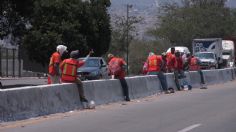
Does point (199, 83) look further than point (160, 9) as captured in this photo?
No

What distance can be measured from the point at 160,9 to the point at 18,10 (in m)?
61.8

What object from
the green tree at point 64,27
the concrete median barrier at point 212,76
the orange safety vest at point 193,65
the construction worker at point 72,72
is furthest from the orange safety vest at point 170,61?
the green tree at point 64,27

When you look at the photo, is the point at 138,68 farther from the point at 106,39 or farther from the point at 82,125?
the point at 82,125

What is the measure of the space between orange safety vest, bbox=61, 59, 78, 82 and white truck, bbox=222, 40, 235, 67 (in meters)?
45.1

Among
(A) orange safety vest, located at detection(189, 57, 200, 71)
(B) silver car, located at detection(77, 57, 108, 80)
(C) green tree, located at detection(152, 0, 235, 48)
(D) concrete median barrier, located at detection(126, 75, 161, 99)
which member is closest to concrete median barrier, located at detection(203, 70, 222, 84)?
(A) orange safety vest, located at detection(189, 57, 200, 71)

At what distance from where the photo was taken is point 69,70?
18094mm

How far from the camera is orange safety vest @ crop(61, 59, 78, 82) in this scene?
711 inches

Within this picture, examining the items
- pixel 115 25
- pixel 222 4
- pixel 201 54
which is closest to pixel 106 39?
pixel 201 54

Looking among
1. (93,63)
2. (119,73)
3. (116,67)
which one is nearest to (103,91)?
(119,73)

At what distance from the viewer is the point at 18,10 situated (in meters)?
33.8

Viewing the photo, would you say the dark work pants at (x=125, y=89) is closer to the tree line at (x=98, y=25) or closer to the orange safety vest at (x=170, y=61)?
the orange safety vest at (x=170, y=61)

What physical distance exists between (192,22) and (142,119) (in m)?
72.6

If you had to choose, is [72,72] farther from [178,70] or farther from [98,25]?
[98,25]

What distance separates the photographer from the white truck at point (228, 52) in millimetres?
62250
